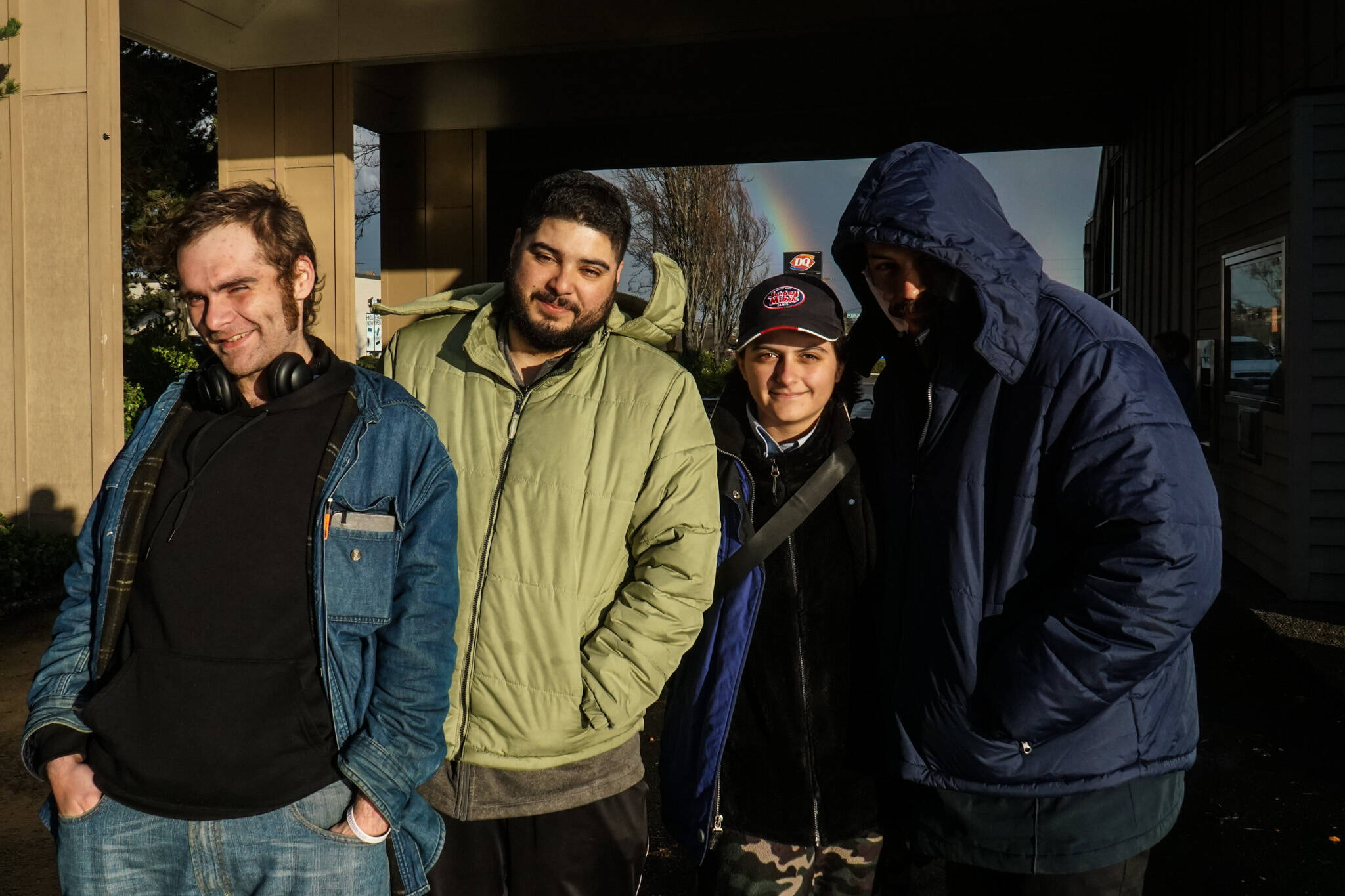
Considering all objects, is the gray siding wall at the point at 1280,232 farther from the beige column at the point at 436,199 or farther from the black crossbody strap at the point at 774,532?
the beige column at the point at 436,199

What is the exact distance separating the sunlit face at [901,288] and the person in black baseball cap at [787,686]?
0.31 m

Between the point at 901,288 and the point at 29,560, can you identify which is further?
the point at 29,560

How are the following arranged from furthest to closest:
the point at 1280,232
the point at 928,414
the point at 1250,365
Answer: the point at 1250,365 → the point at 1280,232 → the point at 928,414

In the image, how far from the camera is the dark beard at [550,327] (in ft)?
8.28

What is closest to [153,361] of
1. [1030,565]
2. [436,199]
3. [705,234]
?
[436,199]

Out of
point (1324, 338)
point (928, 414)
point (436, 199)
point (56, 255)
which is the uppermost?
point (436, 199)

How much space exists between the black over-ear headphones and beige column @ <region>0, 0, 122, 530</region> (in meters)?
6.70

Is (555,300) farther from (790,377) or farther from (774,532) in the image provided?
(774,532)

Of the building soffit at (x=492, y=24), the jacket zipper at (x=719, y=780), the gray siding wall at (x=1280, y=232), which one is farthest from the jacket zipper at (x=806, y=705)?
the building soffit at (x=492, y=24)

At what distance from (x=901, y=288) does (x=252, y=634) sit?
4.88ft

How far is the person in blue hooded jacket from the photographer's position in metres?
2.01

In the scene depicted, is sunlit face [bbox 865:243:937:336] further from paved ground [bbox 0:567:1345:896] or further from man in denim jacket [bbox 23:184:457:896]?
paved ground [bbox 0:567:1345:896]

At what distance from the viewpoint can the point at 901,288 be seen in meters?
2.39

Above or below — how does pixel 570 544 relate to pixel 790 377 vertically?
below
